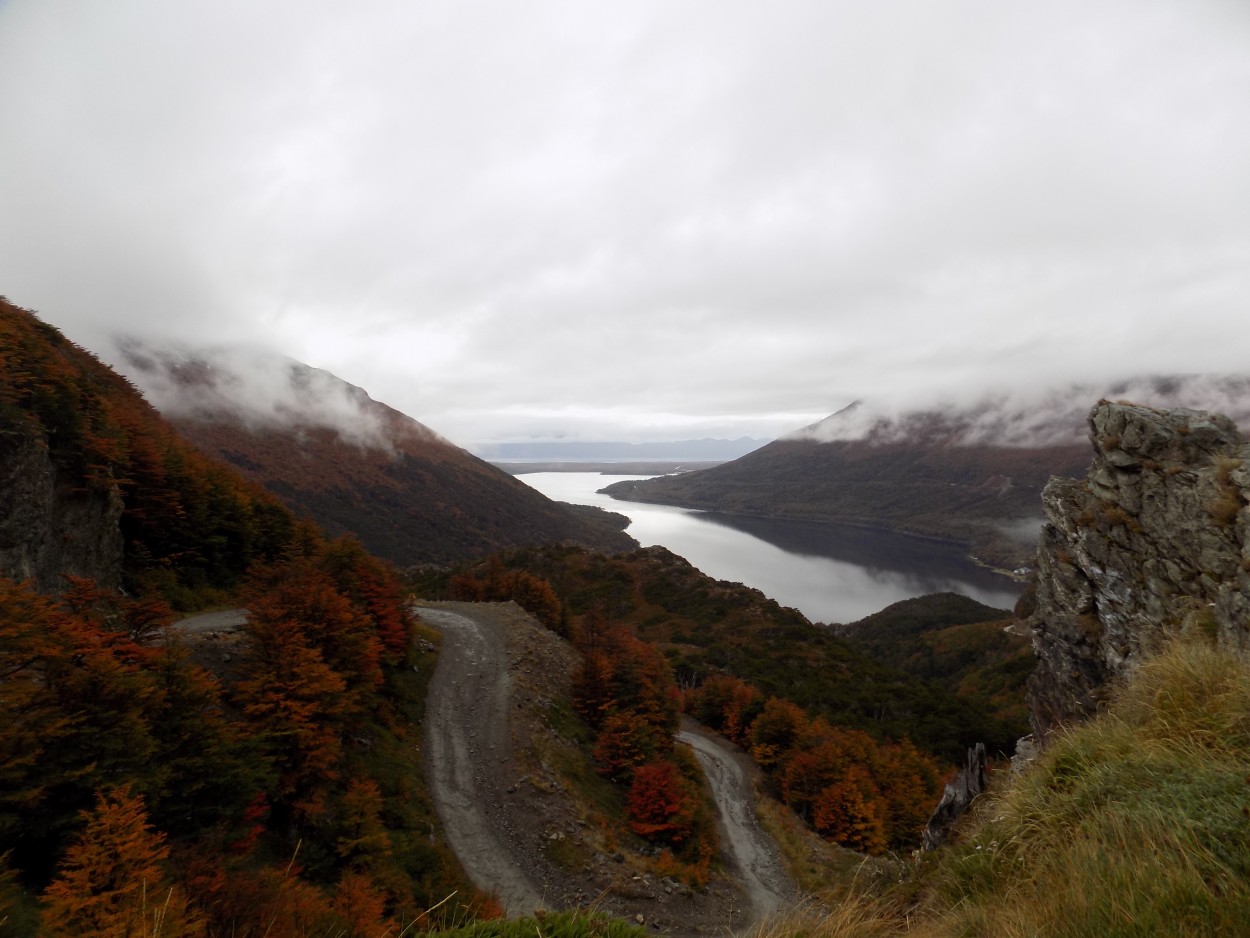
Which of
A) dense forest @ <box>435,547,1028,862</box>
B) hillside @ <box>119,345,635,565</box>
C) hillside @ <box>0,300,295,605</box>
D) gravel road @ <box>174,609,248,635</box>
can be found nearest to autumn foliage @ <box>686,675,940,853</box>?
dense forest @ <box>435,547,1028,862</box>

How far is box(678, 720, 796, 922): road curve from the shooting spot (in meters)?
18.2

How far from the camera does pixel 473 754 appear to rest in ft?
57.7

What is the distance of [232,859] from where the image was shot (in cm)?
766

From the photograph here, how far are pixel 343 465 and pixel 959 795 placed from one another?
175791 millimetres

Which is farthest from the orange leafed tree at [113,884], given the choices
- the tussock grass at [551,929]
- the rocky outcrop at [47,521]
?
the rocky outcrop at [47,521]

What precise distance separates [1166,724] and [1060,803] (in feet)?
4.34

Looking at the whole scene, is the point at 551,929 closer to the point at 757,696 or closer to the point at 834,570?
the point at 757,696

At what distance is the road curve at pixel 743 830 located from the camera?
18.2 m

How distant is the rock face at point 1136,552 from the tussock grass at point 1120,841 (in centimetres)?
245

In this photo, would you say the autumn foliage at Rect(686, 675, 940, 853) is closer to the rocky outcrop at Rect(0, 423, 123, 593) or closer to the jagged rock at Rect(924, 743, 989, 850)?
the jagged rock at Rect(924, 743, 989, 850)

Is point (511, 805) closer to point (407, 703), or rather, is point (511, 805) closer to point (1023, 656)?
point (407, 703)

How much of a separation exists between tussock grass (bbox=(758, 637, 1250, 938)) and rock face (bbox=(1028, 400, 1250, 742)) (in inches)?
96.5

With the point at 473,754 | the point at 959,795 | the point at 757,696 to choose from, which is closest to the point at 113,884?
the point at 959,795

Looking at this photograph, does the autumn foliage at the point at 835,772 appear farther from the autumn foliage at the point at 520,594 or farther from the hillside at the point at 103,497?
the hillside at the point at 103,497
